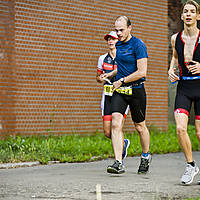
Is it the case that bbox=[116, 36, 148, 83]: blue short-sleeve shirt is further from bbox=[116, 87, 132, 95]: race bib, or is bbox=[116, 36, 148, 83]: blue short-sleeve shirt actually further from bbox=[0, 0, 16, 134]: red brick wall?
bbox=[0, 0, 16, 134]: red brick wall

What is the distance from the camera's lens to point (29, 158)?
27.7ft

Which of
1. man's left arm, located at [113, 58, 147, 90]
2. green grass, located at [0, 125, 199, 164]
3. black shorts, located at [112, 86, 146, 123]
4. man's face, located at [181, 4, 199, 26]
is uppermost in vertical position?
man's face, located at [181, 4, 199, 26]

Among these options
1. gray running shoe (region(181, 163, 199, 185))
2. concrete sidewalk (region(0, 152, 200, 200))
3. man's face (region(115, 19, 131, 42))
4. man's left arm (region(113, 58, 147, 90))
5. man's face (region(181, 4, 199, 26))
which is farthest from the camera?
man's face (region(115, 19, 131, 42))

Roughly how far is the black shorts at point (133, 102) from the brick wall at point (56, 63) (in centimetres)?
365

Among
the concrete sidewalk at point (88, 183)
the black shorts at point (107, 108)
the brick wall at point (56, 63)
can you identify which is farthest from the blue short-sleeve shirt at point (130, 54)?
the brick wall at point (56, 63)

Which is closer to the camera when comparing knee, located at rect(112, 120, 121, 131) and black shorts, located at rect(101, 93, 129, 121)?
knee, located at rect(112, 120, 121, 131)

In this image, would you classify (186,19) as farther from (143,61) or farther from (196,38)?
(143,61)

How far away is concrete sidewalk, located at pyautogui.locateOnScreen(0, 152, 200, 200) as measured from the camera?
5395 millimetres

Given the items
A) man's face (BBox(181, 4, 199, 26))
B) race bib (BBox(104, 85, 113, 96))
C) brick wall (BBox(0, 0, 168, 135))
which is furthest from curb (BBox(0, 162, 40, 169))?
man's face (BBox(181, 4, 199, 26))

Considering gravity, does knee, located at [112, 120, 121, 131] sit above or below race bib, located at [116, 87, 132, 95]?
below

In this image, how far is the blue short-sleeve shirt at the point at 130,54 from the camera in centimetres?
693

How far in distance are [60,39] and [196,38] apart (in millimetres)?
6108

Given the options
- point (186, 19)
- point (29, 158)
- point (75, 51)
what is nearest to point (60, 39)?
point (75, 51)

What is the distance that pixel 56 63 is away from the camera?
1193cm
